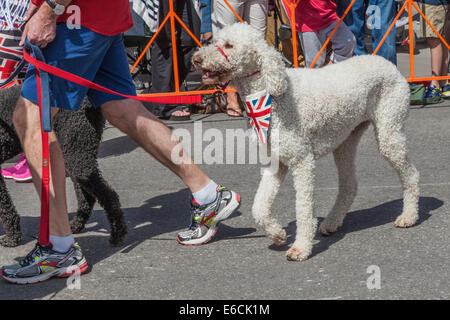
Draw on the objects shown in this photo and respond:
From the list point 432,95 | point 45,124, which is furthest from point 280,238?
point 432,95

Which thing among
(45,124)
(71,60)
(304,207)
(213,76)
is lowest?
(304,207)

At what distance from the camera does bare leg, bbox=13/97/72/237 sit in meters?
3.38

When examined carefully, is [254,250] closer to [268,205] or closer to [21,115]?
[268,205]

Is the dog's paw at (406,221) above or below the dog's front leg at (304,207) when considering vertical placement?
below

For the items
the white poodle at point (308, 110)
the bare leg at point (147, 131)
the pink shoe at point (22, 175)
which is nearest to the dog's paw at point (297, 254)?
the white poodle at point (308, 110)

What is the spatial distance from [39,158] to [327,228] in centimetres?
175

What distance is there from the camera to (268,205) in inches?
140

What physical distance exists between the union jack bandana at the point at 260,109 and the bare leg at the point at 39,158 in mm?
1054

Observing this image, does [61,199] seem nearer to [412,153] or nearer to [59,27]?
[59,27]

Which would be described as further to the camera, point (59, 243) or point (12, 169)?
point (12, 169)

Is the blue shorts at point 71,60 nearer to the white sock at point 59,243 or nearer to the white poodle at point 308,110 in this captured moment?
the white poodle at point 308,110

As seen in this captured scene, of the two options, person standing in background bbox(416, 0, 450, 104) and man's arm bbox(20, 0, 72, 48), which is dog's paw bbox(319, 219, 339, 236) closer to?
man's arm bbox(20, 0, 72, 48)

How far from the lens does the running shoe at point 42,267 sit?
338cm
